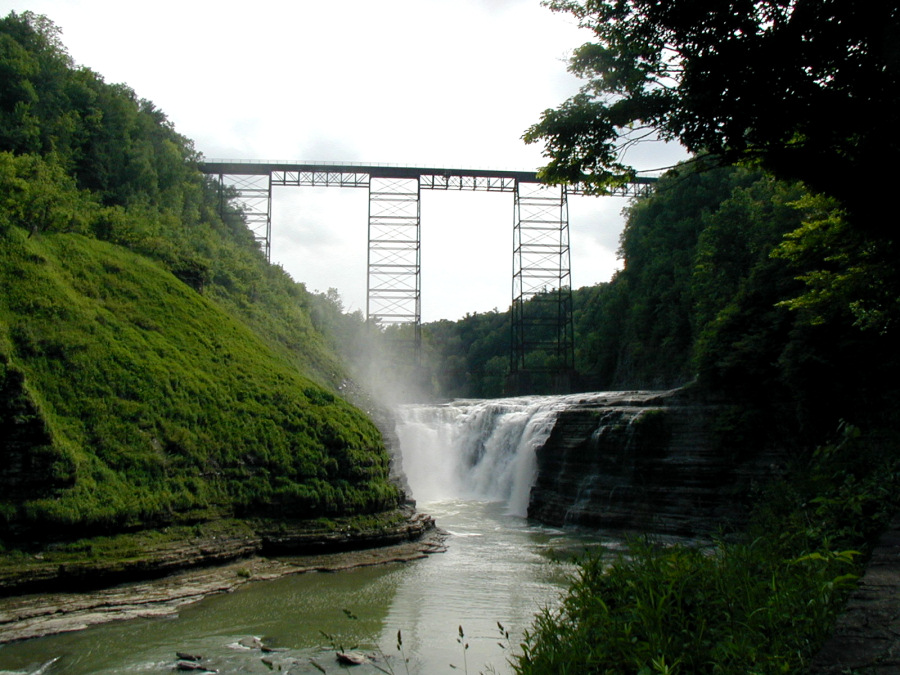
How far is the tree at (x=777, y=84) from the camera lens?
5938 mm

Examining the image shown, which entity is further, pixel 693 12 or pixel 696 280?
pixel 696 280

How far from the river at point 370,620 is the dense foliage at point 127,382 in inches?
106

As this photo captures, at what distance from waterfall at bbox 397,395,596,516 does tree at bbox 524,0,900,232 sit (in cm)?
1602

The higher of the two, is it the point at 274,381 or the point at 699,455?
the point at 274,381

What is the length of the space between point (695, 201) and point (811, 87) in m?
36.7

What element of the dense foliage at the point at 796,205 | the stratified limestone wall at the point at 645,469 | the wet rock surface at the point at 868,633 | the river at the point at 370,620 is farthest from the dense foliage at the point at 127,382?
the wet rock surface at the point at 868,633

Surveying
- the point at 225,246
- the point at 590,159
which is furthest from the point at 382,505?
the point at 225,246

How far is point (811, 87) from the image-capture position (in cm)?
609

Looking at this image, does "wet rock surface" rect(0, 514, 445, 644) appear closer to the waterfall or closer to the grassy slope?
the grassy slope

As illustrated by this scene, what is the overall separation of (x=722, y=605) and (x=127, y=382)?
1392cm

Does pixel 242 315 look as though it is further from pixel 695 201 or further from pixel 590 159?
pixel 695 201

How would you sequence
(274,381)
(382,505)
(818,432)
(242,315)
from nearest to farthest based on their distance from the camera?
(818,432)
(382,505)
(274,381)
(242,315)

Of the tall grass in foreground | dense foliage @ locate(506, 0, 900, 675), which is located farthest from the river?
dense foliage @ locate(506, 0, 900, 675)

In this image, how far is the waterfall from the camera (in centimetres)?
2331
